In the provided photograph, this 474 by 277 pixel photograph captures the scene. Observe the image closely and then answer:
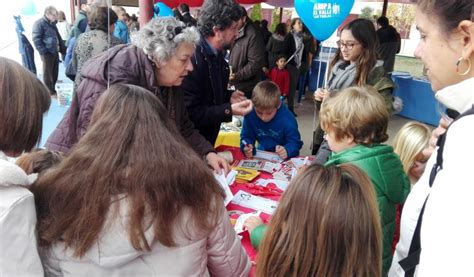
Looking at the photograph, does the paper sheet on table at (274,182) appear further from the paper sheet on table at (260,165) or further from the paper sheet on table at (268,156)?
the paper sheet on table at (268,156)

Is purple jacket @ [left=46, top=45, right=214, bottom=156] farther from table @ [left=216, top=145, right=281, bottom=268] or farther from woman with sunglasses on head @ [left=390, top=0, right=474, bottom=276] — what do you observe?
woman with sunglasses on head @ [left=390, top=0, right=474, bottom=276]

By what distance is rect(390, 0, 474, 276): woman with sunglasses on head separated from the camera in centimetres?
46

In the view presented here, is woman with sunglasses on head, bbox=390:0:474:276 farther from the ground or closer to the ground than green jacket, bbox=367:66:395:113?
farther from the ground

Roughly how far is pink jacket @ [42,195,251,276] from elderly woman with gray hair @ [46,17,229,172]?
797 millimetres

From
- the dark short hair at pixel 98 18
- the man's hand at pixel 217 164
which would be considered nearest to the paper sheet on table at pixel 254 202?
the man's hand at pixel 217 164

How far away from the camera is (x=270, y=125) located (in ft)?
9.29

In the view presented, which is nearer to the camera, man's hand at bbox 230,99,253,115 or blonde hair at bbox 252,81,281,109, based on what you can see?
man's hand at bbox 230,99,253,115

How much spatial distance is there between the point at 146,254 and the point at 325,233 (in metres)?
0.48

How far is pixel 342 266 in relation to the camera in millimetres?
986

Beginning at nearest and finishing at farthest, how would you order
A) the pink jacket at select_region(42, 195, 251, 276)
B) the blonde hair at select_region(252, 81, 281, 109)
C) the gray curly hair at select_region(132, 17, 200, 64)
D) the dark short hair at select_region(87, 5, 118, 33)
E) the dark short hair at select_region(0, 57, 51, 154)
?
the pink jacket at select_region(42, 195, 251, 276)
the dark short hair at select_region(0, 57, 51, 154)
the gray curly hair at select_region(132, 17, 200, 64)
the blonde hair at select_region(252, 81, 281, 109)
the dark short hair at select_region(87, 5, 118, 33)

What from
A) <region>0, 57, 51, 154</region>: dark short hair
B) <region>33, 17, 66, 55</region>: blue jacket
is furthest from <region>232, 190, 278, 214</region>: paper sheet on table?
<region>33, 17, 66, 55</region>: blue jacket

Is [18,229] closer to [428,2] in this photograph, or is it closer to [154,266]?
[154,266]

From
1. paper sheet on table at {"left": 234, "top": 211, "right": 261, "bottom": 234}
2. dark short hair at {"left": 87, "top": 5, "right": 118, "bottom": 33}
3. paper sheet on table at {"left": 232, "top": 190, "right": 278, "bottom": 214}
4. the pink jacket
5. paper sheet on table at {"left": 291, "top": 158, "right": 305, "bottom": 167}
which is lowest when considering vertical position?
paper sheet on table at {"left": 232, "top": 190, "right": 278, "bottom": 214}

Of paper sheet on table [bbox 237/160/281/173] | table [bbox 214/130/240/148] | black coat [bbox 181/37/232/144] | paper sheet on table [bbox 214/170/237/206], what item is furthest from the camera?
table [bbox 214/130/240/148]
